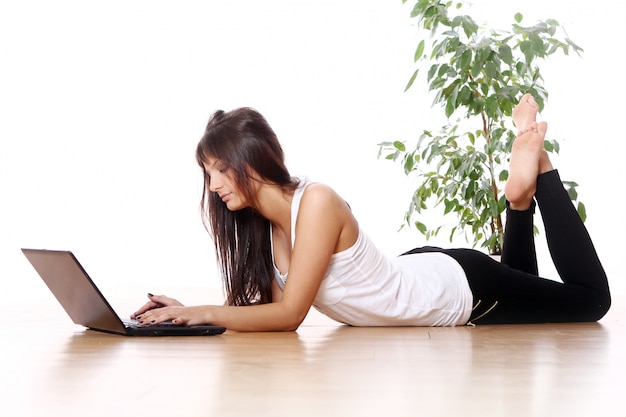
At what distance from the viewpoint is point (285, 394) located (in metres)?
1.25

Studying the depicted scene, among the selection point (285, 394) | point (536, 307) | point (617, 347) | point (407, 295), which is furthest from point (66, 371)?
point (536, 307)

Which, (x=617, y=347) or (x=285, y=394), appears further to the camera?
(x=617, y=347)

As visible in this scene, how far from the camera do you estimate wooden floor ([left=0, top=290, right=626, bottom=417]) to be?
45.8 inches

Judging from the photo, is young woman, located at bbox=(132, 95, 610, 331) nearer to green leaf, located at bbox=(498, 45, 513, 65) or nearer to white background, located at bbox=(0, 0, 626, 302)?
green leaf, located at bbox=(498, 45, 513, 65)

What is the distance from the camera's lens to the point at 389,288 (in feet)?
7.28

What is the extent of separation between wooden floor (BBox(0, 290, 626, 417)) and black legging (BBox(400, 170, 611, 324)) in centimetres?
12

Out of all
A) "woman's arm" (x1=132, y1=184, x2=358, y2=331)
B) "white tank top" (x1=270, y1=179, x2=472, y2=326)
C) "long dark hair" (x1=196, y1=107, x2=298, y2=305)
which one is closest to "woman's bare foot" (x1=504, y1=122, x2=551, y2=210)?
"white tank top" (x1=270, y1=179, x2=472, y2=326)

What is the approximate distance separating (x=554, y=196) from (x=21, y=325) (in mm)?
1718

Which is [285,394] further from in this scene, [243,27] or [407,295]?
[243,27]

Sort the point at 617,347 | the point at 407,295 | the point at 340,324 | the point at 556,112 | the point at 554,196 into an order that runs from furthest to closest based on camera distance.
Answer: the point at 556,112 → the point at 340,324 → the point at 554,196 → the point at 407,295 → the point at 617,347

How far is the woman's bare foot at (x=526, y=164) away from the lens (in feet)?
7.84

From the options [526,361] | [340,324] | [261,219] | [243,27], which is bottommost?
[340,324]

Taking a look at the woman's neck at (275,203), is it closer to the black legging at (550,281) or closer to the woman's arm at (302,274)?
the woman's arm at (302,274)

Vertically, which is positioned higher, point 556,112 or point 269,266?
point 556,112
